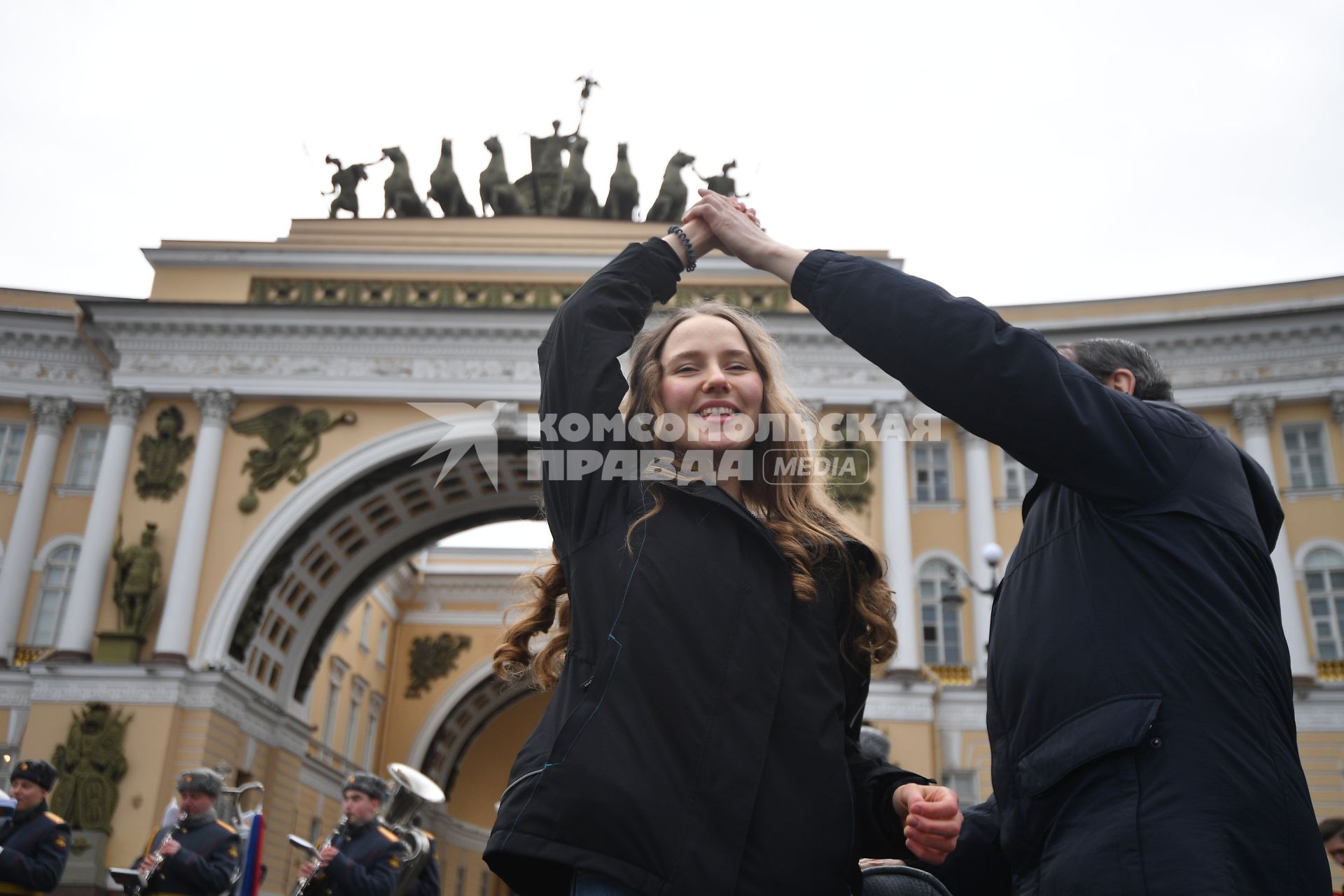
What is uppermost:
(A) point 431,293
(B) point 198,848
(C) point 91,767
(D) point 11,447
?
(A) point 431,293

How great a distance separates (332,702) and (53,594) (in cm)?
837

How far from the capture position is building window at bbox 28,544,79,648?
2234 centimetres

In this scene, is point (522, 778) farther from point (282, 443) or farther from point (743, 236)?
point (282, 443)

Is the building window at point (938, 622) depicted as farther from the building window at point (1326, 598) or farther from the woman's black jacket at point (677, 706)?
the woman's black jacket at point (677, 706)

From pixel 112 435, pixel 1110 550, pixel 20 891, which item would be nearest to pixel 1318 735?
pixel 20 891

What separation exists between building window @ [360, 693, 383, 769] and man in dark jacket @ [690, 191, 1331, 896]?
3205cm

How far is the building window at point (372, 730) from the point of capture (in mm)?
32656

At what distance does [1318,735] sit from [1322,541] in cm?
350

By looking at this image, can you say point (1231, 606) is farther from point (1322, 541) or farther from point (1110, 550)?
point (1322, 541)

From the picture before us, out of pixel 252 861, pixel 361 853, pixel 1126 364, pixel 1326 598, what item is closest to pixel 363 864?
pixel 361 853

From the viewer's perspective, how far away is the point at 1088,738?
2240mm

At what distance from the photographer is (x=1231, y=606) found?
2316 millimetres

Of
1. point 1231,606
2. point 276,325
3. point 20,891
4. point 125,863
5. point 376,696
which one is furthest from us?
point 376,696

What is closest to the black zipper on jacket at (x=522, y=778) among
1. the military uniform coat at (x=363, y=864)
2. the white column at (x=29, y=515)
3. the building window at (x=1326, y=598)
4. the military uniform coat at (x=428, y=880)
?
the military uniform coat at (x=363, y=864)
